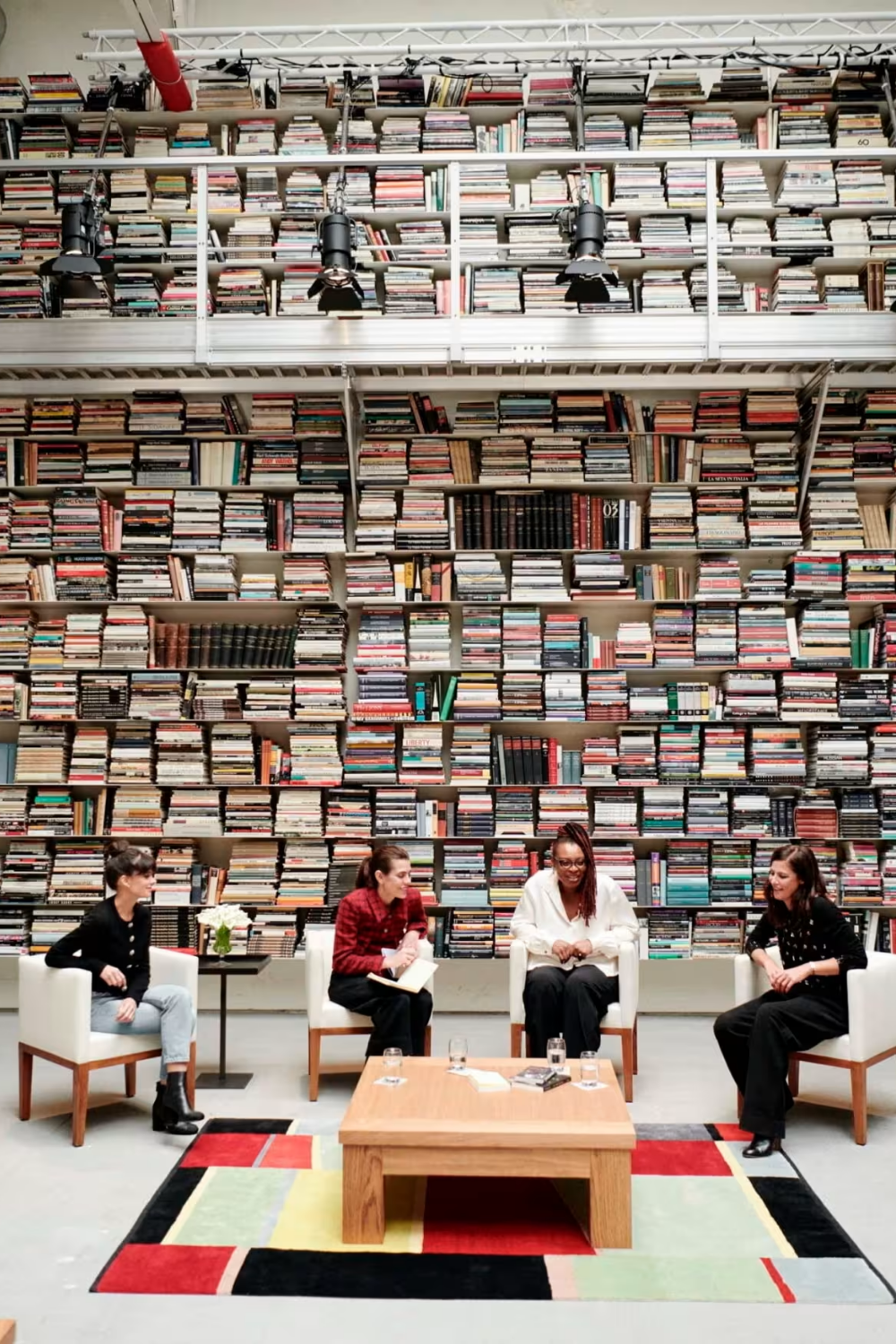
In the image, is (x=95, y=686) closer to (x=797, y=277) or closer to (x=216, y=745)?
(x=216, y=745)

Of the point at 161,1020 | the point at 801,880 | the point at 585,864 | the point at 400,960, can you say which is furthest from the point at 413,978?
the point at 801,880

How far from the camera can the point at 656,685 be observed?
6281mm

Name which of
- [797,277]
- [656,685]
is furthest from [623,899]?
[797,277]

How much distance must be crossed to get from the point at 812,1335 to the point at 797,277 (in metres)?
4.99

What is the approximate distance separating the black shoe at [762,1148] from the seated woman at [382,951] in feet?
4.30

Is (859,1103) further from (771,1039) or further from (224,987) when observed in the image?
(224,987)

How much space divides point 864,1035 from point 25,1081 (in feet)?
9.84

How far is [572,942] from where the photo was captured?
4852mm

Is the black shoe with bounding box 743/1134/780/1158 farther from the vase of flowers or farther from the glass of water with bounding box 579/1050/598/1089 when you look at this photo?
the vase of flowers

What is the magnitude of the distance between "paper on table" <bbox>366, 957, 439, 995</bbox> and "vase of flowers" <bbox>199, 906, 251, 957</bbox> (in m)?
0.61

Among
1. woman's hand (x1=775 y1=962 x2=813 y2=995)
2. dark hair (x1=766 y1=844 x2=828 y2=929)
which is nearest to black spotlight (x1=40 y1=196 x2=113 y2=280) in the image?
dark hair (x1=766 y1=844 x2=828 y2=929)

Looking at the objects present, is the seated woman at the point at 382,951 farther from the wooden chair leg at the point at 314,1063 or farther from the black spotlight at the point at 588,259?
the black spotlight at the point at 588,259

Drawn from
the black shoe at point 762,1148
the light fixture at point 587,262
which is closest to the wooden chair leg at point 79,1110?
the black shoe at point 762,1148

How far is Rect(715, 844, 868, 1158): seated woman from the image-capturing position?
3.96 meters
